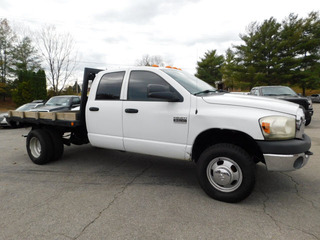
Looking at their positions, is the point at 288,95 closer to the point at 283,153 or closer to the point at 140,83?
the point at 283,153

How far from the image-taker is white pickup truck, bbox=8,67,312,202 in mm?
2676

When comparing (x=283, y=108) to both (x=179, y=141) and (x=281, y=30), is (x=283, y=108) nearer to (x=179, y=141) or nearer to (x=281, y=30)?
(x=179, y=141)

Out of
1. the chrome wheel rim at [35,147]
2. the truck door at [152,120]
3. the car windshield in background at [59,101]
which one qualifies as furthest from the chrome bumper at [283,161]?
the car windshield in background at [59,101]

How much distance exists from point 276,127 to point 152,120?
1.69 meters

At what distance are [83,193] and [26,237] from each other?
105 centimetres

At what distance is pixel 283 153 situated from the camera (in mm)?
2602

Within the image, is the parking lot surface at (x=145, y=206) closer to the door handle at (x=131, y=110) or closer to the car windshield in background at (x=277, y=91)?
the door handle at (x=131, y=110)

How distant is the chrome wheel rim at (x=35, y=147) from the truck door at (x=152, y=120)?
246 centimetres

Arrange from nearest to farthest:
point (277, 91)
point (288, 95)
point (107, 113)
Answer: point (107, 113) → point (288, 95) → point (277, 91)

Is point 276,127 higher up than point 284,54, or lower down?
lower down

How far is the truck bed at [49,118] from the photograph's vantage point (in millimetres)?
4176

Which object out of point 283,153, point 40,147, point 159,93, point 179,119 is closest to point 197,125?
point 179,119

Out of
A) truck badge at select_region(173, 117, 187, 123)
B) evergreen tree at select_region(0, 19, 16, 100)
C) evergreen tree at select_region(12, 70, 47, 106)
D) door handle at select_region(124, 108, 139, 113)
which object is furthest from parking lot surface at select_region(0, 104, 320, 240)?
evergreen tree at select_region(0, 19, 16, 100)

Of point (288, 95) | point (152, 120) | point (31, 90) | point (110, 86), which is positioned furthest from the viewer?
point (31, 90)
